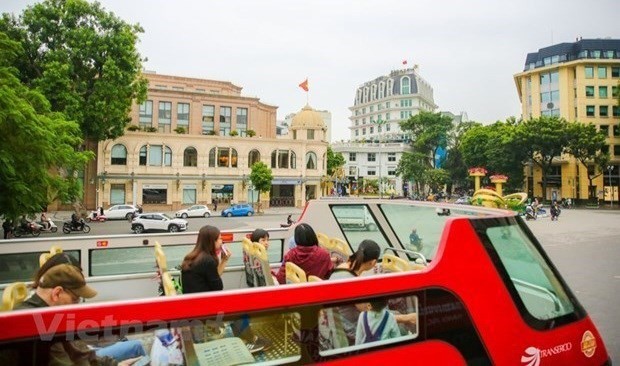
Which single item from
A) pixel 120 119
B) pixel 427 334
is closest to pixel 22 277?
pixel 427 334

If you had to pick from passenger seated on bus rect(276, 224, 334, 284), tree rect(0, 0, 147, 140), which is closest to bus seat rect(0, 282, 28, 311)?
passenger seated on bus rect(276, 224, 334, 284)

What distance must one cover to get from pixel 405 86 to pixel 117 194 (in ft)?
279

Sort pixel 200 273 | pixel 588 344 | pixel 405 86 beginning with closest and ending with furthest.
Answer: pixel 588 344 < pixel 200 273 < pixel 405 86

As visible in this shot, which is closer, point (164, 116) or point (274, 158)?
point (274, 158)

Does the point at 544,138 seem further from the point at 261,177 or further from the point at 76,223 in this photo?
the point at 76,223

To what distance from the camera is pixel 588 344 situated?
10.7ft

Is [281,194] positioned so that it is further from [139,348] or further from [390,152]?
[139,348]

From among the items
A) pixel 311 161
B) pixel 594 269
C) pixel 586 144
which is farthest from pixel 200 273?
pixel 586 144

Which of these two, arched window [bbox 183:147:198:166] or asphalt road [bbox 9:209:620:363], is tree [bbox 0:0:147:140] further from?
arched window [bbox 183:147:198:166]

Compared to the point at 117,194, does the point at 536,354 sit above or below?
below

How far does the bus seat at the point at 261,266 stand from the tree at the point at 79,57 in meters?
27.1

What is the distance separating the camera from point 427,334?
105 inches

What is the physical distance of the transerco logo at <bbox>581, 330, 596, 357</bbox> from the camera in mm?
3229

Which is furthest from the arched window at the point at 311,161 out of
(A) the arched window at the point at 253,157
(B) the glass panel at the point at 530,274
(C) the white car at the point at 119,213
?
(B) the glass panel at the point at 530,274
